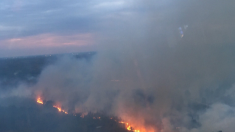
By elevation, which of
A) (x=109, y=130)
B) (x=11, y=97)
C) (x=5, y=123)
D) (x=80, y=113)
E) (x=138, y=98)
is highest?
(x=11, y=97)

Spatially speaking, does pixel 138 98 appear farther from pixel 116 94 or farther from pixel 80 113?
pixel 80 113

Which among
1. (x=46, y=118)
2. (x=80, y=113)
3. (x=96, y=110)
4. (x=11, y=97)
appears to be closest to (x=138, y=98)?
(x=96, y=110)

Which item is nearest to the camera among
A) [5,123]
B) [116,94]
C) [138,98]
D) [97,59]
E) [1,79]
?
[5,123]

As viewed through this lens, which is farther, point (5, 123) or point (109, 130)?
point (5, 123)

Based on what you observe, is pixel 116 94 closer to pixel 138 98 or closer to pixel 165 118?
pixel 138 98

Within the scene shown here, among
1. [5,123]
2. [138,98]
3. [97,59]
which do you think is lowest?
[5,123]

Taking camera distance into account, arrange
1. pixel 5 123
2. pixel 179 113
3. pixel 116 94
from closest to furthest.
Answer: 1. pixel 5 123
2. pixel 179 113
3. pixel 116 94

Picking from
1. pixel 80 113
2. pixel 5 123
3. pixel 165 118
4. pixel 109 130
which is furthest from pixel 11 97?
pixel 165 118

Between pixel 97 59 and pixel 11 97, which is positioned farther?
pixel 97 59

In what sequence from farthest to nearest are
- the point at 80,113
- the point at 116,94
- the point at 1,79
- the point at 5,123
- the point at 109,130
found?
the point at 1,79 < the point at 116,94 < the point at 80,113 < the point at 5,123 < the point at 109,130

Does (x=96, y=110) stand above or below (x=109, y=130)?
above
